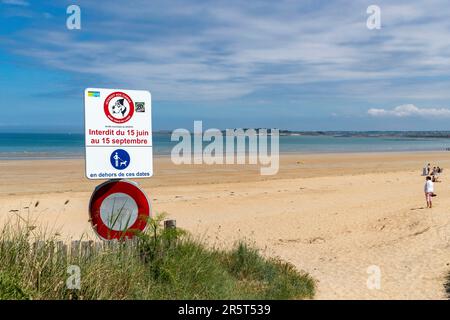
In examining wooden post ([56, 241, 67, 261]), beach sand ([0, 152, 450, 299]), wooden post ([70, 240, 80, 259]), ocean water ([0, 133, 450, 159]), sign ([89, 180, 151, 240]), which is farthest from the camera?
ocean water ([0, 133, 450, 159])

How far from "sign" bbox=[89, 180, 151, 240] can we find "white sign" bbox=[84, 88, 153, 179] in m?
0.15

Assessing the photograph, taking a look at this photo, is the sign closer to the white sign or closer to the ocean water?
the white sign

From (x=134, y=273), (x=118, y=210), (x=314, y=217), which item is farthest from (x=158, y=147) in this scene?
(x=134, y=273)

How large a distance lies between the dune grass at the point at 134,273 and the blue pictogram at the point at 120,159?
759 mm

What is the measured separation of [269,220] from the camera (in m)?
14.9

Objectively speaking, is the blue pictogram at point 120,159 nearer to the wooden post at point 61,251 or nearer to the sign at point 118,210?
the sign at point 118,210

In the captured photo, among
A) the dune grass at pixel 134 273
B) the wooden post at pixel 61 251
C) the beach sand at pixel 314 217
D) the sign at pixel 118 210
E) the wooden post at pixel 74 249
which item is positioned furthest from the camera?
the beach sand at pixel 314 217

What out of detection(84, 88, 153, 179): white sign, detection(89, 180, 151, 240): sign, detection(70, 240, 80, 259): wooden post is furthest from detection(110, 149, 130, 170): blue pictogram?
detection(70, 240, 80, 259): wooden post

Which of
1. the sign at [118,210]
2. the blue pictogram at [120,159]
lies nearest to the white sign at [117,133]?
the blue pictogram at [120,159]

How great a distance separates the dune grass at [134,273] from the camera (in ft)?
16.5

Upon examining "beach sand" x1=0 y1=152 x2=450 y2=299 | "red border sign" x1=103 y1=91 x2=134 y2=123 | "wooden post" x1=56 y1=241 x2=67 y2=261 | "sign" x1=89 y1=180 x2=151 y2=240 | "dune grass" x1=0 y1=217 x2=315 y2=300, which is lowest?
"beach sand" x1=0 y1=152 x2=450 y2=299

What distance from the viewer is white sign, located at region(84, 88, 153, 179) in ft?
18.2

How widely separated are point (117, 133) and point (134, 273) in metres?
1.57
